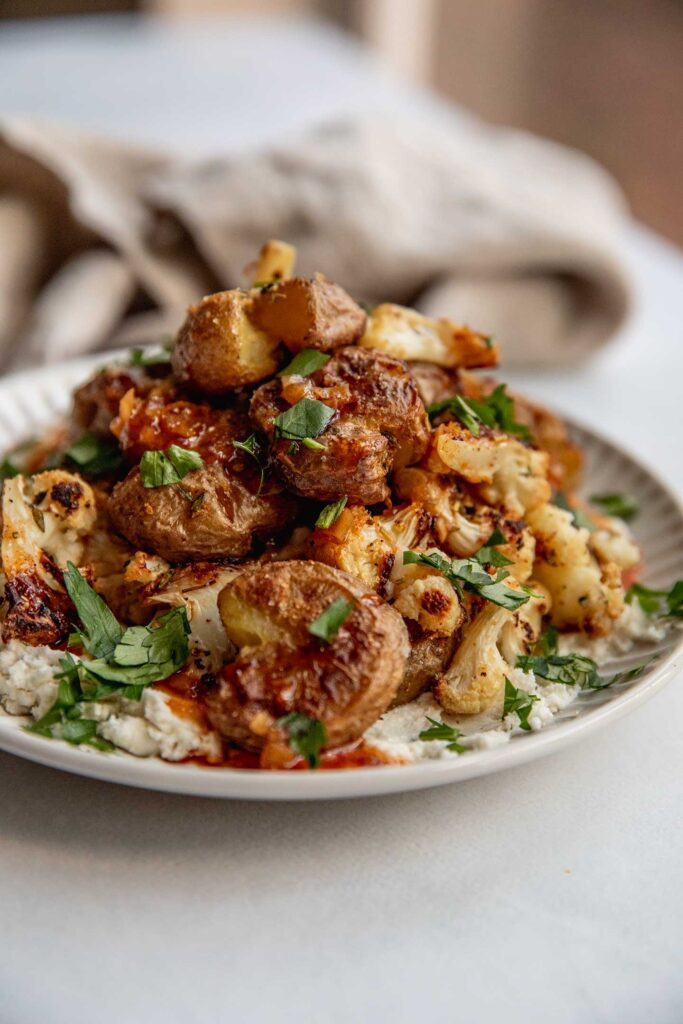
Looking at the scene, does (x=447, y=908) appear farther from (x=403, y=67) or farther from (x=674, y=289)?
(x=403, y=67)

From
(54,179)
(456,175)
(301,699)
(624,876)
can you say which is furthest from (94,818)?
(456,175)

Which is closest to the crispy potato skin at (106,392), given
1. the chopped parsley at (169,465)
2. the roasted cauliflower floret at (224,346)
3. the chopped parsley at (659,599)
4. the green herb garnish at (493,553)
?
the roasted cauliflower floret at (224,346)

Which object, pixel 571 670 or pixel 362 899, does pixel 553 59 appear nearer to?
pixel 571 670

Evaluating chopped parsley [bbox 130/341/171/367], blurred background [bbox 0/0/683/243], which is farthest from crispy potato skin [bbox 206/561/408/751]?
blurred background [bbox 0/0/683/243]

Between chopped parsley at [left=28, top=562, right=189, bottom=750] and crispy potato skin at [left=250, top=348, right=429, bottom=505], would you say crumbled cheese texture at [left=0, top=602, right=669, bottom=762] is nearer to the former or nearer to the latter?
chopped parsley at [left=28, top=562, right=189, bottom=750]

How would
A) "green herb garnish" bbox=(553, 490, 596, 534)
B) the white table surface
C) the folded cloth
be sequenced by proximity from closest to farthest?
1. the white table surface
2. "green herb garnish" bbox=(553, 490, 596, 534)
3. the folded cloth

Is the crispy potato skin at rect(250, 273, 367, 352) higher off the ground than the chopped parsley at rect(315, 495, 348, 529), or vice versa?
the crispy potato skin at rect(250, 273, 367, 352)
